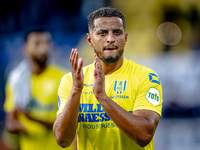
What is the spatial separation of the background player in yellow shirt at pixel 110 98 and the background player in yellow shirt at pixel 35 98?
158cm

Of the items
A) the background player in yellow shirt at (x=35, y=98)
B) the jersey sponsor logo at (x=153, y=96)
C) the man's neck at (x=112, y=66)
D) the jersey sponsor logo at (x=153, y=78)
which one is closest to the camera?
the jersey sponsor logo at (x=153, y=96)

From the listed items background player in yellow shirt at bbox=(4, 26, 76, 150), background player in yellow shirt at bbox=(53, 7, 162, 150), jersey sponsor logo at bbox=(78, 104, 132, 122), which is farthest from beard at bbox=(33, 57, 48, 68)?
jersey sponsor logo at bbox=(78, 104, 132, 122)

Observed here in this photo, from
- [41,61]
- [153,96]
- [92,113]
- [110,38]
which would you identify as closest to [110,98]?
[92,113]

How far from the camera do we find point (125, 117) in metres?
2.09

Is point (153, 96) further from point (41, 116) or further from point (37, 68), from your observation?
point (37, 68)

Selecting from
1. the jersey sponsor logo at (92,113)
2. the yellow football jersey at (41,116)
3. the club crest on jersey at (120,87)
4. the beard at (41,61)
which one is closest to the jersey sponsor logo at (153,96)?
the club crest on jersey at (120,87)

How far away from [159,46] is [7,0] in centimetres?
565

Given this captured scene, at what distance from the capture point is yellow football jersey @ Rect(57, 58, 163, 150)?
238cm

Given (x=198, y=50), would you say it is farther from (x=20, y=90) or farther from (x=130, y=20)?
(x=20, y=90)

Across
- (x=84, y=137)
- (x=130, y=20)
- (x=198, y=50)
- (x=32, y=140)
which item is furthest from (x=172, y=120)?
(x=84, y=137)

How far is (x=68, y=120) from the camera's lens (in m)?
2.22

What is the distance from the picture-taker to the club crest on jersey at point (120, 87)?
2438 millimetres

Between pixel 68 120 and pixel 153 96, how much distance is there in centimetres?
72

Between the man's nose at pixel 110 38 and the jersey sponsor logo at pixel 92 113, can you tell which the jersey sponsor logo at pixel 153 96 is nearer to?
the jersey sponsor logo at pixel 92 113
